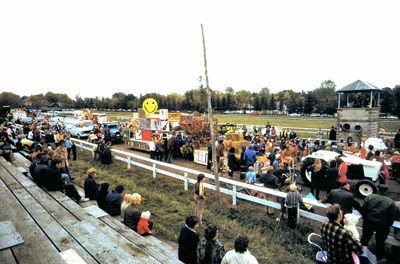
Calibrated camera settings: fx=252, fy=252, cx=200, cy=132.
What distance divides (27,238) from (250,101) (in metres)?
109

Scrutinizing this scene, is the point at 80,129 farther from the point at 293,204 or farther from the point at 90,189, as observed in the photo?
the point at 293,204

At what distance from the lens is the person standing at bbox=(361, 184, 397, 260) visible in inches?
209

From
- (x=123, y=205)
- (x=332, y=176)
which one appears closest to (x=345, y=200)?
(x=332, y=176)

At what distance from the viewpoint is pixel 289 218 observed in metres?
7.05

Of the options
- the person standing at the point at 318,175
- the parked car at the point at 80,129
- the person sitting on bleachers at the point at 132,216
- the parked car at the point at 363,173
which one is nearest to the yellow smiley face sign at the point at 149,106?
the parked car at the point at 80,129

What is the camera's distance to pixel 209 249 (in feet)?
13.2

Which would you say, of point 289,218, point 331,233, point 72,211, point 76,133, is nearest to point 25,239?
point 72,211

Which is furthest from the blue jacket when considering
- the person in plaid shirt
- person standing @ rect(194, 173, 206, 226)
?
the person in plaid shirt

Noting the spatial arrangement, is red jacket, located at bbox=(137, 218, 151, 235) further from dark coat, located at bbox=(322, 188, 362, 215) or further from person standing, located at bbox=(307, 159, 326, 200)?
person standing, located at bbox=(307, 159, 326, 200)

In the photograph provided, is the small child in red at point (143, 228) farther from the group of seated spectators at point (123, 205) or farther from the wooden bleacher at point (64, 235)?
the wooden bleacher at point (64, 235)

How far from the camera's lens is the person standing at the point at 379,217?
5.30 metres

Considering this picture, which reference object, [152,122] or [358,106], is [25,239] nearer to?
[152,122]

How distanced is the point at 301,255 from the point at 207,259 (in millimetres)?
2976

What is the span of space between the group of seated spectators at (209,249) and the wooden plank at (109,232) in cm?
97
